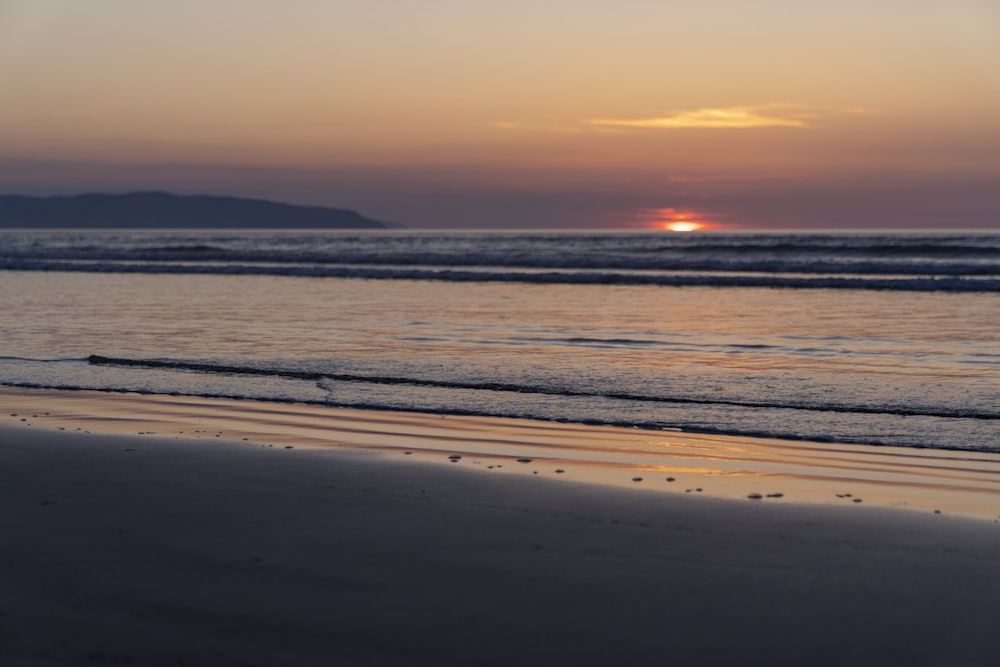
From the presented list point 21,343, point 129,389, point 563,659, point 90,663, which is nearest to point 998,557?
point 563,659

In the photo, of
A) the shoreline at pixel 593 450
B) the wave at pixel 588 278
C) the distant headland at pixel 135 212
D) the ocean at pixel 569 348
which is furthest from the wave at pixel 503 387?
the distant headland at pixel 135 212

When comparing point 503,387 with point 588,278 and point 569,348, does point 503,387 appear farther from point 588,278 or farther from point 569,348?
point 588,278

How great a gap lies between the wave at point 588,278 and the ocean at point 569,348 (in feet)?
0.71

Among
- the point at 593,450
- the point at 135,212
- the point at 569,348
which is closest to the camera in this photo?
the point at 593,450

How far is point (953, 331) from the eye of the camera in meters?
14.5

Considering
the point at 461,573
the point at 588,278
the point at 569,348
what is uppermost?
the point at 588,278

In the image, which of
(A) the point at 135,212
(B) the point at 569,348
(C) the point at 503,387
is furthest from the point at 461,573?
(A) the point at 135,212

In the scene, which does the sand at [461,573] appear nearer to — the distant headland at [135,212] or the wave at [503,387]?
the wave at [503,387]

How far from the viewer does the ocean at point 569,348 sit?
853 centimetres

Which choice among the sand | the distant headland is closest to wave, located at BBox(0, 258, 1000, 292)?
the sand

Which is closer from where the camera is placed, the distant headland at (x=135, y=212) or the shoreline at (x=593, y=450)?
the shoreline at (x=593, y=450)

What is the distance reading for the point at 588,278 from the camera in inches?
1120

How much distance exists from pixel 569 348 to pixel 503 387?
10.9ft

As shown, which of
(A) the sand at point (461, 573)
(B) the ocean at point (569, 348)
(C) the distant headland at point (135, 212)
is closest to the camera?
(A) the sand at point (461, 573)
